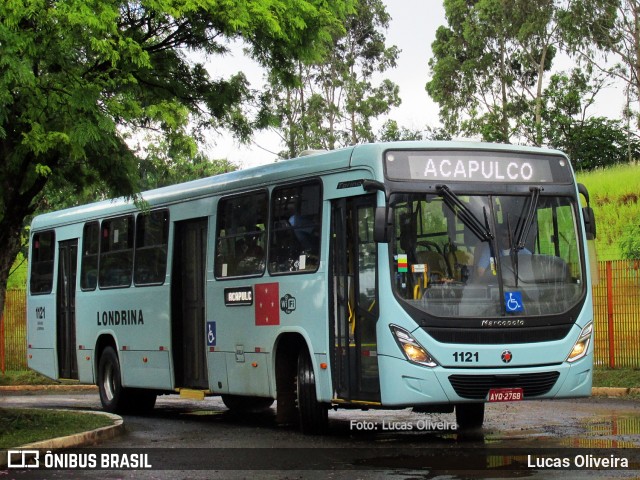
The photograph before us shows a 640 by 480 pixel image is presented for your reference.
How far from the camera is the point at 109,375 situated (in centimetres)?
1962

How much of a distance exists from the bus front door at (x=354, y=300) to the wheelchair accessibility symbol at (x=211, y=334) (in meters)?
3.17

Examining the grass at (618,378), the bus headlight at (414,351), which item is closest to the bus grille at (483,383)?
the bus headlight at (414,351)

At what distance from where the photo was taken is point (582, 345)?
13.0 meters

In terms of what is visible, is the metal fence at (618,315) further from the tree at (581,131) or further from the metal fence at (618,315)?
the tree at (581,131)

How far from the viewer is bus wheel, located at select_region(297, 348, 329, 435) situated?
14.0m

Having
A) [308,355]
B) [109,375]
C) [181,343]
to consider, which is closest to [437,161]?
[308,355]

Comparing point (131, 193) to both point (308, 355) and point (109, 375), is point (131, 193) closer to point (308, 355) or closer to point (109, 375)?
point (308, 355)

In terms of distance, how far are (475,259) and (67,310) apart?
10.4m

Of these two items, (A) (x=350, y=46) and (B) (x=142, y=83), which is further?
(A) (x=350, y=46)

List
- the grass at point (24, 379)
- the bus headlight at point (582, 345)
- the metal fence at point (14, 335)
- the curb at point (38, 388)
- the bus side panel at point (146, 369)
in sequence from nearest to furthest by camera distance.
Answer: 1. the bus headlight at point (582, 345)
2. the bus side panel at point (146, 369)
3. the curb at point (38, 388)
4. the grass at point (24, 379)
5. the metal fence at point (14, 335)

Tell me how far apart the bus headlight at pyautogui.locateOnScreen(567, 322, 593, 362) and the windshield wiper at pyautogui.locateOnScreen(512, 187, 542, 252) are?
1182mm

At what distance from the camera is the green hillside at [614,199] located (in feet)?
141

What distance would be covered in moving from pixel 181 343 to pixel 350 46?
121 ft

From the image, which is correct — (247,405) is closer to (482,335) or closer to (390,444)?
(390,444)
